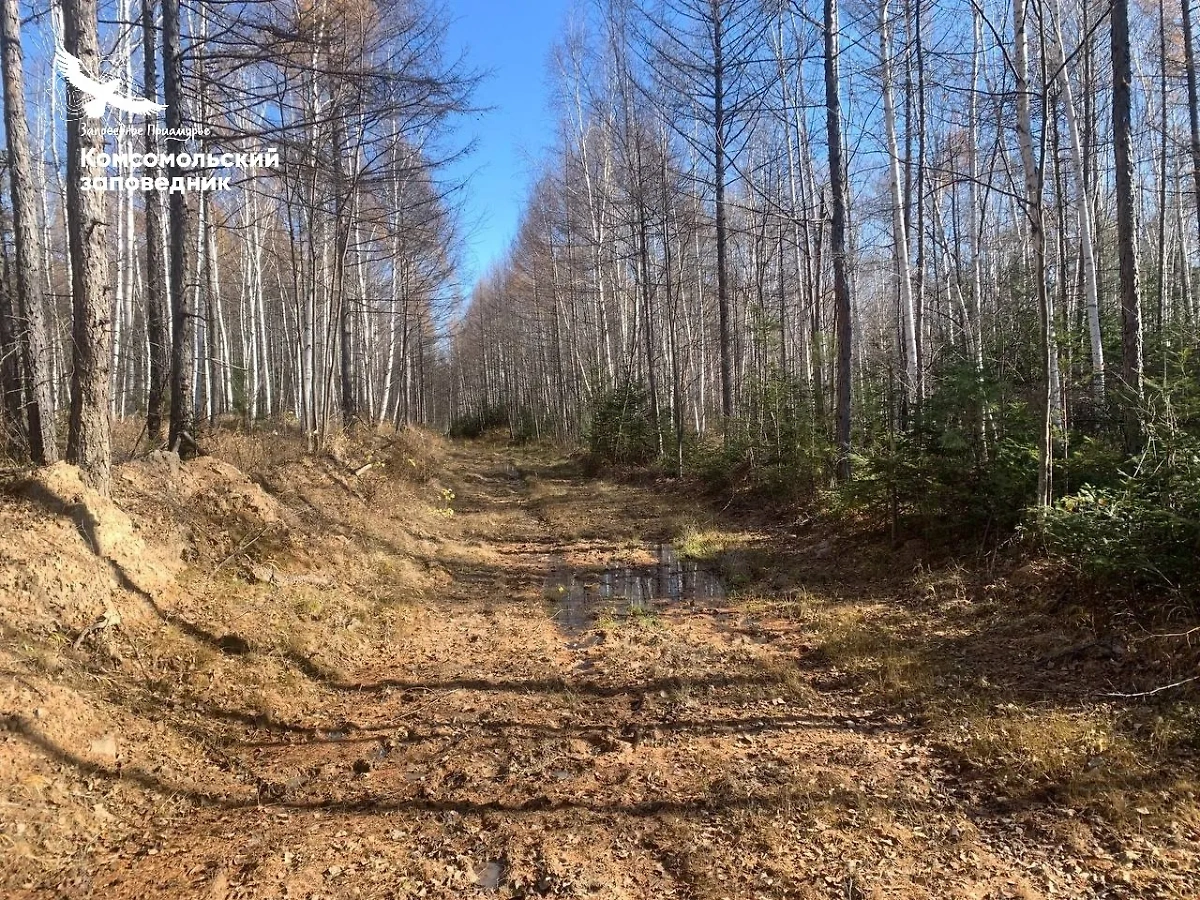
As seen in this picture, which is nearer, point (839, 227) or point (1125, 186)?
point (1125, 186)

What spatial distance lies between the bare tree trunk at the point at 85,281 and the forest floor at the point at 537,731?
0.56 meters

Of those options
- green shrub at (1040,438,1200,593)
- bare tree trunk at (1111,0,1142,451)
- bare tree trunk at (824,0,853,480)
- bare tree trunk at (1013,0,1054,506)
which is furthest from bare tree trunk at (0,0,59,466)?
bare tree trunk at (1111,0,1142,451)

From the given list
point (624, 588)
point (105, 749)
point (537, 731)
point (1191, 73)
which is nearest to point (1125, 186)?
point (624, 588)

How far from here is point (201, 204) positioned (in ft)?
45.8

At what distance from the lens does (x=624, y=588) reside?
7930 mm

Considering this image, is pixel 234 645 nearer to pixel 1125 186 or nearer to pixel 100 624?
pixel 100 624

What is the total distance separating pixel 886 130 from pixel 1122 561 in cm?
1039

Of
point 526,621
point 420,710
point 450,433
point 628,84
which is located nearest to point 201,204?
point 628,84

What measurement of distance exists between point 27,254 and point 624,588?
667 centimetres

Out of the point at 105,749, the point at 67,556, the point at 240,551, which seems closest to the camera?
the point at 105,749

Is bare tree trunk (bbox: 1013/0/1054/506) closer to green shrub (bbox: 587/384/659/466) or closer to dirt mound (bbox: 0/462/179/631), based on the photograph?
dirt mound (bbox: 0/462/179/631)

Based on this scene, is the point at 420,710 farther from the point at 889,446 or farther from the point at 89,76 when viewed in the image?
the point at 889,446

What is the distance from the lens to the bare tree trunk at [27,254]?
5.76 m

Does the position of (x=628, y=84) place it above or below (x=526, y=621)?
above
